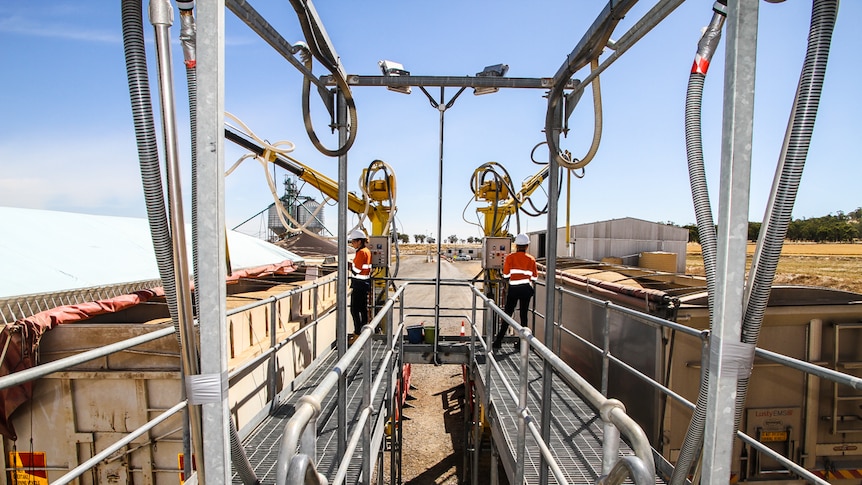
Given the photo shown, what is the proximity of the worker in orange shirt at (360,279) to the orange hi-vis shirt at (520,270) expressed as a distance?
2.09 meters

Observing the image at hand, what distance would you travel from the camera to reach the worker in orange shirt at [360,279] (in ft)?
21.6

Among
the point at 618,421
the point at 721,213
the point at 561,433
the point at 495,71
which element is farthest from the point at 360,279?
the point at 721,213

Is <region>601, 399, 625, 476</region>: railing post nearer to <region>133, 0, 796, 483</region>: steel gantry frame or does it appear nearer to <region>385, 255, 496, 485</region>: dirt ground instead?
<region>133, 0, 796, 483</region>: steel gantry frame

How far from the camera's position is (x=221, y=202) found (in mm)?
1315

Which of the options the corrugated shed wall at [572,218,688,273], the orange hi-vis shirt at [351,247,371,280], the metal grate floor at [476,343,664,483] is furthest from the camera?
the corrugated shed wall at [572,218,688,273]

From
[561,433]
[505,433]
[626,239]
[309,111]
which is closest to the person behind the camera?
[309,111]

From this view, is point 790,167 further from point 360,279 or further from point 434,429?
point 434,429

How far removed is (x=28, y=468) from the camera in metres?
3.61

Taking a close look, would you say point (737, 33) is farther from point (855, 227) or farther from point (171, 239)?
point (855, 227)

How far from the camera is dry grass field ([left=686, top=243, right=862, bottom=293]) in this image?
76.5 feet

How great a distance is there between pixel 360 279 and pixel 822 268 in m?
41.8

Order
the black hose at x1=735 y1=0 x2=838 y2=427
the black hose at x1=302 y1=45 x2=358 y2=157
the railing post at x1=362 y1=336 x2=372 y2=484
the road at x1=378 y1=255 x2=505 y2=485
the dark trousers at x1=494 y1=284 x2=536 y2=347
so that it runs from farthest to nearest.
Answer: the road at x1=378 y1=255 x2=505 y2=485, the dark trousers at x1=494 y1=284 x2=536 y2=347, the black hose at x1=302 y1=45 x2=358 y2=157, the railing post at x1=362 y1=336 x2=372 y2=484, the black hose at x1=735 y1=0 x2=838 y2=427

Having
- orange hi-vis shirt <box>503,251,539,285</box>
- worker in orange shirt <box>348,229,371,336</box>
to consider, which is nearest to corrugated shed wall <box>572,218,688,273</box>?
orange hi-vis shirt <box>503,251,539,285</box>

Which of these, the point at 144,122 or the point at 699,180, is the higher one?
the point at 144,122
